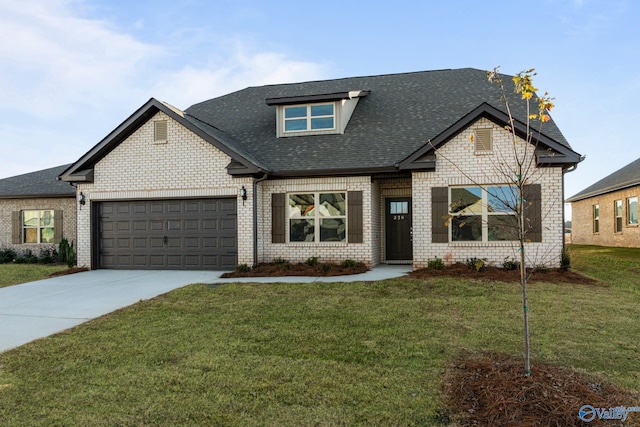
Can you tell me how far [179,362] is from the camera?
4.41 metres

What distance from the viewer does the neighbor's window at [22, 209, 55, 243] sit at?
16.7 m

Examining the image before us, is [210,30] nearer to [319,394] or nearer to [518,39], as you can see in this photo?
[518,39]

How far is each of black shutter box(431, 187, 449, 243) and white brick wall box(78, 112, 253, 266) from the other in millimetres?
5272

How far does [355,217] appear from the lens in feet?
39.6

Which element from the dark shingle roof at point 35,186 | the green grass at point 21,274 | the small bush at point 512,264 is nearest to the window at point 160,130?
the green grass at point 21,274

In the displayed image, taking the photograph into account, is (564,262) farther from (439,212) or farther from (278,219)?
(278,219)

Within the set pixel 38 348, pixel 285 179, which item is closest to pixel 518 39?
pixel 285 179

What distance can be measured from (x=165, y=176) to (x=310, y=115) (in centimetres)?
525

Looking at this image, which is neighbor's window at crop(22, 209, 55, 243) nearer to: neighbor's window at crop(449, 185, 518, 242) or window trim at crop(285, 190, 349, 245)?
window trim at crop(285, 190, 349, 245)

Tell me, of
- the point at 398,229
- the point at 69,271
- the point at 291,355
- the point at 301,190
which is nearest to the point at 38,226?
the point at 69,271

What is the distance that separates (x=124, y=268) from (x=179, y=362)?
9795mm

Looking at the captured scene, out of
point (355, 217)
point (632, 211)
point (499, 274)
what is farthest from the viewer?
point (632, 211)

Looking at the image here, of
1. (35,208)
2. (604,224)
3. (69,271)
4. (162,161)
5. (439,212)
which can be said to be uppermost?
(162,161)

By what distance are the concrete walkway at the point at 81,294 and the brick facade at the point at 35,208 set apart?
528 cm
